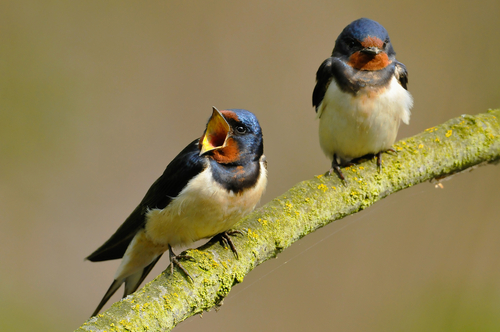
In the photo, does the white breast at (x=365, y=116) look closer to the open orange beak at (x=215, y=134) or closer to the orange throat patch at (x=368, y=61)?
the orange throat patch at (x=368, y=61)

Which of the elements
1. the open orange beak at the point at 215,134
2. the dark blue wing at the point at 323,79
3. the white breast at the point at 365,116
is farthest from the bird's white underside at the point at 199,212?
the dark blue wing at the point at 323,79

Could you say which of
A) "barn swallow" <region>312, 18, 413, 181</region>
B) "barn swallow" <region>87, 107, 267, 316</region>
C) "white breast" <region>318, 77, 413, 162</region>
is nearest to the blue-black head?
"barn swallow" <region>312, 18, 413, 181</region>

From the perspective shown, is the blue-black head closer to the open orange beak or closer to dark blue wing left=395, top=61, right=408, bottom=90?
dark blue wing left=395, top=61, right=408, bottom=90

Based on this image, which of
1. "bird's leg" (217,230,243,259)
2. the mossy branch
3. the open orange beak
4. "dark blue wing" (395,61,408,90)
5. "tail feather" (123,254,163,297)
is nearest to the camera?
the mossy branch

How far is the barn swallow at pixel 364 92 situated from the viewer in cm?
200

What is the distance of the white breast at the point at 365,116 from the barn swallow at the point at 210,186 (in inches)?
20.3

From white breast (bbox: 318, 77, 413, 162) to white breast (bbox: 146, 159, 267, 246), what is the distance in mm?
586

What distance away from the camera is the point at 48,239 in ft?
11.3

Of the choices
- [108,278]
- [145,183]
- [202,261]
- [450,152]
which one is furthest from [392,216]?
[202,261]

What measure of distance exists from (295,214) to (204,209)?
33 cm

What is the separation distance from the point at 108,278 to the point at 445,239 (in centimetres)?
249

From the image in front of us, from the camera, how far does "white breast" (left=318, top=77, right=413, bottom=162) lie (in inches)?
79.0

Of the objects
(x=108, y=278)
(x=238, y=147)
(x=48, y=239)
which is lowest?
(x=108, y=278)

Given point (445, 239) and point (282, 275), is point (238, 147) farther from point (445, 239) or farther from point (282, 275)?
point (445, 239)
